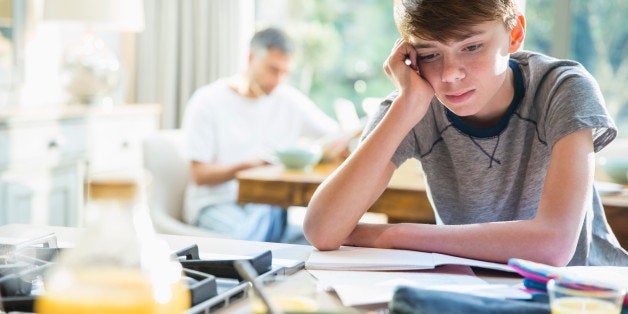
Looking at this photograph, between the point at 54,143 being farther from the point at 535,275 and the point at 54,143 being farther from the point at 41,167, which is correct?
the point at 535,275

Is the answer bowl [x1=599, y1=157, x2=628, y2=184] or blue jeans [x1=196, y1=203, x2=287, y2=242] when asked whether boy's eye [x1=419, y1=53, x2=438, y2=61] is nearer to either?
bowl [x1=599, y1=157, x2=628, y2=184]

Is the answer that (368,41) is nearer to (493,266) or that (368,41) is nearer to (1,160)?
(1,160)

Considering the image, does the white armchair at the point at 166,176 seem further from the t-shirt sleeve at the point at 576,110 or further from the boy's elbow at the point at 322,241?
the t-shirt sleeve at the point at 576,110

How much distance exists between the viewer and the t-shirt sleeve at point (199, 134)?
Answer: 320 cm

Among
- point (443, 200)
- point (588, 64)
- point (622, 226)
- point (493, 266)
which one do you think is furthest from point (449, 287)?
point (588, 64)

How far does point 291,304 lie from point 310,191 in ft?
5.42

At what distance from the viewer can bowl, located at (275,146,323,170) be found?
2725 mm

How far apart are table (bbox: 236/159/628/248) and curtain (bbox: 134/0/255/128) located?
2.02 meters

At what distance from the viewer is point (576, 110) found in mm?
1439

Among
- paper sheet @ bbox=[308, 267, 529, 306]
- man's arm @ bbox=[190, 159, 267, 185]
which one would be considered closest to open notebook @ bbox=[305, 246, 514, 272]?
paper sheet @ bbox=[308, 267, 529, 306]

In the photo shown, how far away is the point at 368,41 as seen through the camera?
16.3 feet

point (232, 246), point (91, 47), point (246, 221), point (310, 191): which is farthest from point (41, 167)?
point (232, 246)

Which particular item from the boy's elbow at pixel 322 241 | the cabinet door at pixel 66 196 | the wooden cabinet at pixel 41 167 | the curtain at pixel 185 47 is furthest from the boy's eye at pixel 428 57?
the curtain at pixel 185 47

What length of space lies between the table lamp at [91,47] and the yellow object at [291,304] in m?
3.03
